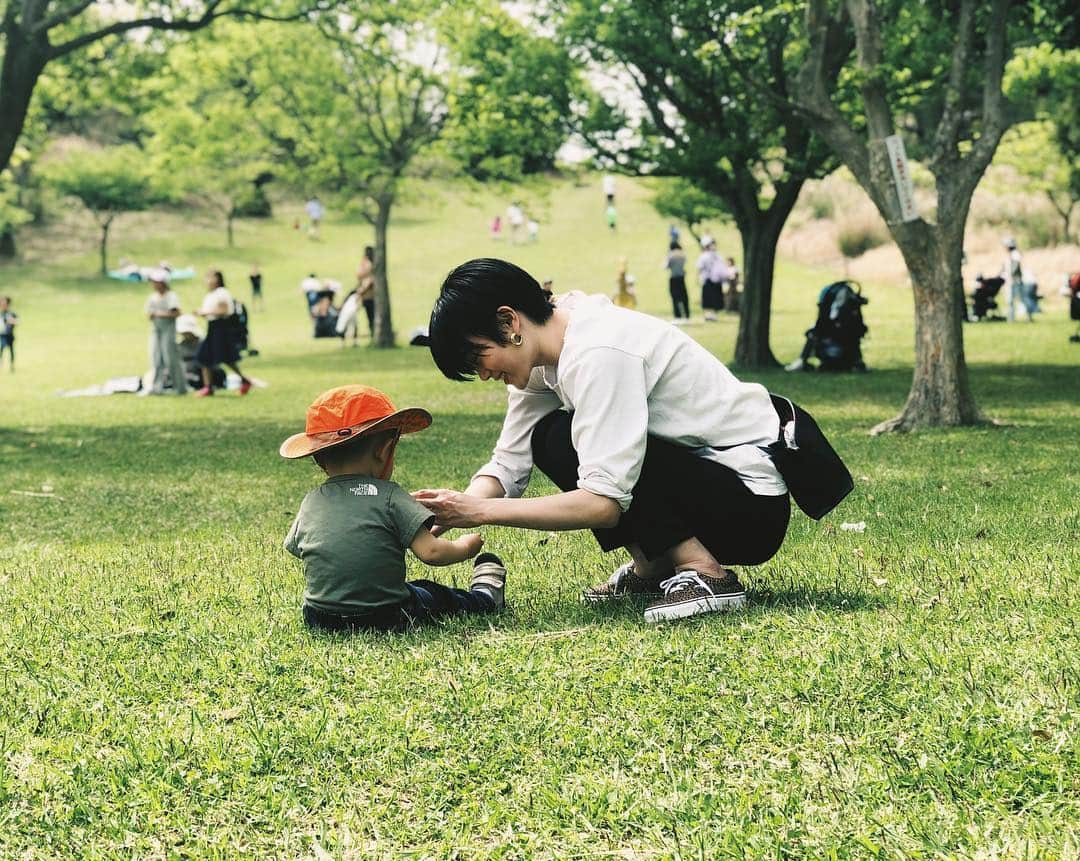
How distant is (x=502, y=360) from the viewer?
13.6 feet

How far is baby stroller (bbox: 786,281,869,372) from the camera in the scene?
1927 cm

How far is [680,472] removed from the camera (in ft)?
14.4

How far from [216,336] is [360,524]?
1541cm

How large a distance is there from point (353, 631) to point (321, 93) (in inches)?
1047

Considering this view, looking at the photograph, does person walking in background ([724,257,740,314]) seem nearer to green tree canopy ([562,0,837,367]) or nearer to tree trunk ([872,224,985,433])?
green tree canopy ([562,0,837,367])

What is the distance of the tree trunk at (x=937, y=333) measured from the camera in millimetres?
11234

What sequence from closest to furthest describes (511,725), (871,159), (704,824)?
(704,824) → (511,725) → (871,159)

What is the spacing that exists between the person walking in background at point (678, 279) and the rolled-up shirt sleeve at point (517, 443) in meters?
27.9

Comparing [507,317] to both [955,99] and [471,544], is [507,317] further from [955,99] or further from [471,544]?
[955,99]

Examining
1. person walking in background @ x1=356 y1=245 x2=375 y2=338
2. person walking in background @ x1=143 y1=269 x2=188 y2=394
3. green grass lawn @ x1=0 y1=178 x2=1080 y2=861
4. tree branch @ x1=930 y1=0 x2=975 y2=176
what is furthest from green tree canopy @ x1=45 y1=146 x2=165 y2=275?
green grass lawn @ x1=0 y1=178 x2=1080 y2=861

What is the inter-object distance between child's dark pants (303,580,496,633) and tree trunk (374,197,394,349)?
2565 centimetres

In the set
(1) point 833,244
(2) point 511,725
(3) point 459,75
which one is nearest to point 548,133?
(3) point 459,75

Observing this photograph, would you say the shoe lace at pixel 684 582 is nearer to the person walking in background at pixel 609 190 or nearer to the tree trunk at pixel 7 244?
the person walking in background at pixel 609 190

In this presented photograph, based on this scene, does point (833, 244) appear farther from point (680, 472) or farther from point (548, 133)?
point (680, 472)
